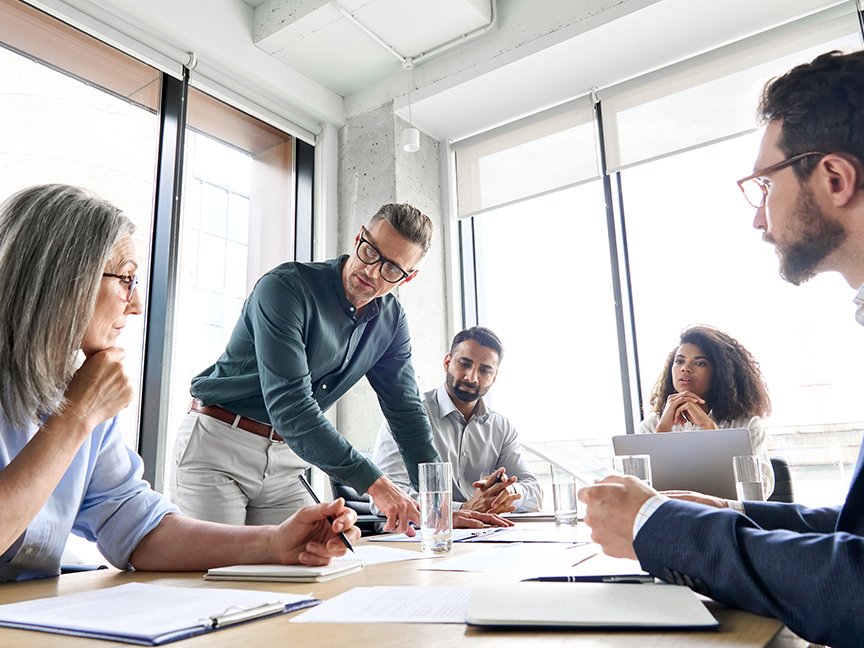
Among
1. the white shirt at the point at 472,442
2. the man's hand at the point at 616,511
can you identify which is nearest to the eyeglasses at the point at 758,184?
the man's hand at the point at 616,511

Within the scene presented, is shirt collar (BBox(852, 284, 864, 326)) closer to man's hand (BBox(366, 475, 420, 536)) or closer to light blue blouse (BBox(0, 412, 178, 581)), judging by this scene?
man's hand (BBox(366, 475, 420, 536))

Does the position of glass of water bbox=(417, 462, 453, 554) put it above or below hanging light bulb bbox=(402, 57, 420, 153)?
below

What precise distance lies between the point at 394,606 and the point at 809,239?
2.93ft

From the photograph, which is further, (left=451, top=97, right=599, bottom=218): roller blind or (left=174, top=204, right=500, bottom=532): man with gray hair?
(left=451, top=97, right=599, bottom=218): roller blind

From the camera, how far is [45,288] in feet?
3.47

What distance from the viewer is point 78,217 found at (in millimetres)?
1135

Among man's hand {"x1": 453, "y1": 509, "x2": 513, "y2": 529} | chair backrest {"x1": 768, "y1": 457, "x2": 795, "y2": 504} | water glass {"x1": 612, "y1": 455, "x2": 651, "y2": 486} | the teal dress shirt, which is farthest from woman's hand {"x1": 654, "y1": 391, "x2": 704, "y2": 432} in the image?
water glass {"x1": 612, "y1": 455, "x2": 651, "y2": 486}

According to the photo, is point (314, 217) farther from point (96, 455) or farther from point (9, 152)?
point (96, 455)

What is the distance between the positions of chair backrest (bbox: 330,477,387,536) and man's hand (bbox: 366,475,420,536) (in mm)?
73

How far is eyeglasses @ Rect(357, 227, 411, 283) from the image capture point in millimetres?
2086

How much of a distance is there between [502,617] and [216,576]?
533 millimetres

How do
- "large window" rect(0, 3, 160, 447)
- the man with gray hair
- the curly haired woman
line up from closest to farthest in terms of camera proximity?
the man with gray hair
"large window" rect(0, 3, 160, 447)
the curly haired woman

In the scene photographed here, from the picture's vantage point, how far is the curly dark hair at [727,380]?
281cm

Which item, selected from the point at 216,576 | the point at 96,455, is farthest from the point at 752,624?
the point at 96,455
